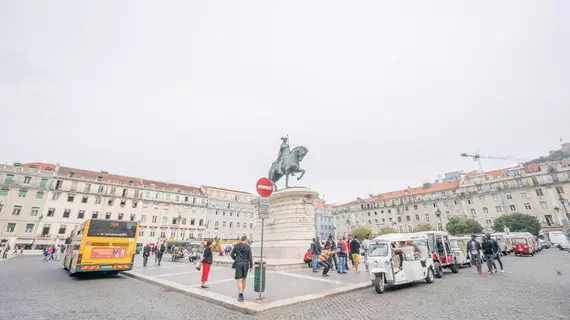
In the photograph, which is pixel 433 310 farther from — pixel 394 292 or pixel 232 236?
pixel 232 236

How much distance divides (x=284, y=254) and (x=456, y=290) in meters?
11.4

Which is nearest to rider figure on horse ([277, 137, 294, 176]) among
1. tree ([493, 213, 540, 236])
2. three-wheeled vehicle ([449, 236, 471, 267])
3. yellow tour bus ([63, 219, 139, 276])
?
yellow tour bus ([63, 219, 139, 276])

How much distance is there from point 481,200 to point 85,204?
87.2 m

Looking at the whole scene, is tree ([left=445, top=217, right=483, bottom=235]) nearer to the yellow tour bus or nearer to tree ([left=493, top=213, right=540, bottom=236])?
tree ([left=493, top=213, right=540, bottom=236])

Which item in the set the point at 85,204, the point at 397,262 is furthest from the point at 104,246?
the point at 85,204

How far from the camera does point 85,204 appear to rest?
49.9 metres

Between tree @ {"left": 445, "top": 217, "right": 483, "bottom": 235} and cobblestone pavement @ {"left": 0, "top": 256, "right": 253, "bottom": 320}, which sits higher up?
tree @ {"left": 445, "top": 217, "right": 483, "bottom": 235}

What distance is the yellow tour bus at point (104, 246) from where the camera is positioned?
39.0 feet

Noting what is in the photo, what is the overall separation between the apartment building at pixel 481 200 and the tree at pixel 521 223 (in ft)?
17.9

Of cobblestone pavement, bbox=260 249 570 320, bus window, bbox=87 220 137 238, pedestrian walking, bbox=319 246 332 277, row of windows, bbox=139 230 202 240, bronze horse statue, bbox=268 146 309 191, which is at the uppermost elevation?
bronze horse statue, bbox=268 146 309 191

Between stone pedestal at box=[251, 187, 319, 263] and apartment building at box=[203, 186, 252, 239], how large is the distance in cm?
4532

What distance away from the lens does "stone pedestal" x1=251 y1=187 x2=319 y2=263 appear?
17781mm

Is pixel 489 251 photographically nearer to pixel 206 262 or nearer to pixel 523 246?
pixel 206 262

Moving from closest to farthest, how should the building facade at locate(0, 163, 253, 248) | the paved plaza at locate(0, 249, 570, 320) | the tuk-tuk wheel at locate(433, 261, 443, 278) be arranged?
1. the paved plaza at locate(0, 249, 570, 320)
2. the tuk-tuk wheel at locate(433, 261, 443, 278)
3. the building facade at locate(0, 163, 253, 248)
